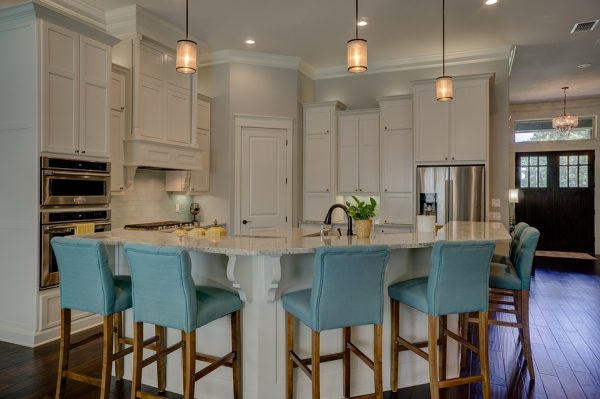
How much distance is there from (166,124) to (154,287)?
3206 mm

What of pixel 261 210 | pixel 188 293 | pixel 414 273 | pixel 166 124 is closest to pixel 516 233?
pixel 414 273

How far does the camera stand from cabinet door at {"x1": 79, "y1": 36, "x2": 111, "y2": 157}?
3.96 m

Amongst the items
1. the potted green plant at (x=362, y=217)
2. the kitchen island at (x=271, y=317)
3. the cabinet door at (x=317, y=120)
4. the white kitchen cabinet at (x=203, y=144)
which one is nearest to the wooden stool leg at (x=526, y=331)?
the kitchen island at (x=271, y=317)

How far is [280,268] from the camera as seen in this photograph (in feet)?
7.82

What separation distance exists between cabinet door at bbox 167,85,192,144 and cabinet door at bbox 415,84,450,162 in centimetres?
296

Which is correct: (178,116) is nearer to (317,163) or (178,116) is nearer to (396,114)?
(317,163)

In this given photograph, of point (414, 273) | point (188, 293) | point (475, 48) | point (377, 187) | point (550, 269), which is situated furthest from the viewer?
point (550, 269)

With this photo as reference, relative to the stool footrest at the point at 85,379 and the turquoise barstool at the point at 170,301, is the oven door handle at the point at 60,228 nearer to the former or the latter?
the stool footrest at the point at 85,379

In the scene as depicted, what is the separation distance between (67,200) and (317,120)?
3689 mm

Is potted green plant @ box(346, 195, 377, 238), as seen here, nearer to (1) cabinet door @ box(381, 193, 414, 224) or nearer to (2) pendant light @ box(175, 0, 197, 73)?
(2) pendant light @ box(175, 0, 197, 73)

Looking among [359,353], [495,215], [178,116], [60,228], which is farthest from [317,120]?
[359,353]

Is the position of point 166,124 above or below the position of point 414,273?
above

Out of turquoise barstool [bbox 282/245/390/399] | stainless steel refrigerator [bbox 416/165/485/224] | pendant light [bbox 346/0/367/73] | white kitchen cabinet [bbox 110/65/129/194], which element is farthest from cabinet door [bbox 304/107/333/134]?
turquoise barstool [bbox 282/245/390/399]

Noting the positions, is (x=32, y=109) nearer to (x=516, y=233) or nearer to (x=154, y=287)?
(x=154, y=287)
